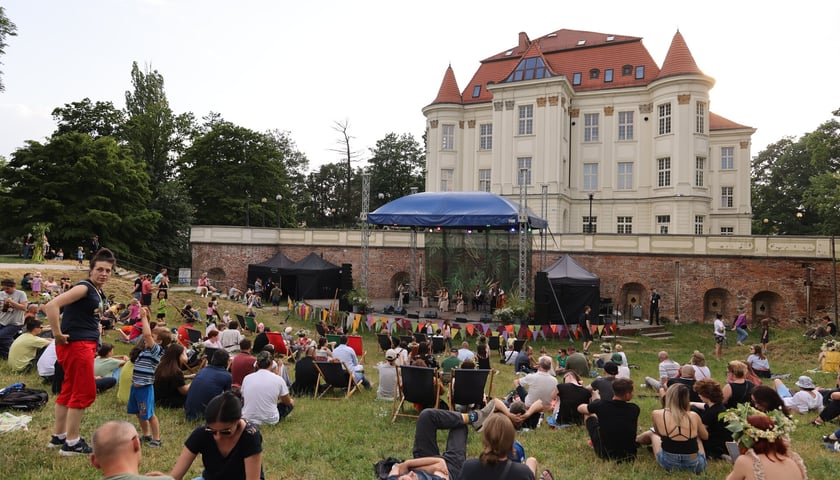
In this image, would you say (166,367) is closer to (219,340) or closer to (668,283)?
(219,340)

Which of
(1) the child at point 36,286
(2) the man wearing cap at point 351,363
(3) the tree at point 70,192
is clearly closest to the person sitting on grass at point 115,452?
(2) the man wearing cap at point 351,363

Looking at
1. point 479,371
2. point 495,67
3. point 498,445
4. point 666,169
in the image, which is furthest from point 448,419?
point 495,67

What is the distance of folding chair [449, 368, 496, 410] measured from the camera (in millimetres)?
7695

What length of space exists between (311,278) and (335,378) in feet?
66.8

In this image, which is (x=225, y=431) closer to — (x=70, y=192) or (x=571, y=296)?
(x=571, y=296)

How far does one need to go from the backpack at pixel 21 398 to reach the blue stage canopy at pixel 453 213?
50.5 ft

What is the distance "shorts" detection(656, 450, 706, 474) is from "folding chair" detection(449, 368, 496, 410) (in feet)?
8.68

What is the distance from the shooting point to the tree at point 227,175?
40.8 meters

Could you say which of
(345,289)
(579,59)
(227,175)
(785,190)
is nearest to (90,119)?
(227,175)

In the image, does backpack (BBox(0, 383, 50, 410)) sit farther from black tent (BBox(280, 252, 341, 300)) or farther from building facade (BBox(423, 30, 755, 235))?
building facade (BBox(423, 30, 755, 235))

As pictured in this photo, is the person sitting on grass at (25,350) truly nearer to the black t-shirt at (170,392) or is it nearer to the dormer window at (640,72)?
the black t-shirt at (170,392)

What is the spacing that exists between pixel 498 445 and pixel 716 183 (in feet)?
132

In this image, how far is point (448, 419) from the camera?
16.8ft

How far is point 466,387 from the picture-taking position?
7.76 metres
